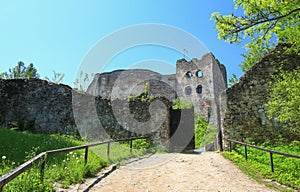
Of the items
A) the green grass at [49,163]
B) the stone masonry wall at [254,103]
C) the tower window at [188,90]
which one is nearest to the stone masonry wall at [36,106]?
the green grass at [49,163]

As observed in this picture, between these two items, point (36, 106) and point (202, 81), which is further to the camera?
point (202, 81)

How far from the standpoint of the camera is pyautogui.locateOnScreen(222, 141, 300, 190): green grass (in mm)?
5453

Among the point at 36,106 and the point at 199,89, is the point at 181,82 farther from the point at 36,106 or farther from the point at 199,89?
the point at 36,106

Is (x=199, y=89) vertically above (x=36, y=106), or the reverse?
(x=199, y=89)

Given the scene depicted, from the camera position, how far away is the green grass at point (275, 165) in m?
5.45

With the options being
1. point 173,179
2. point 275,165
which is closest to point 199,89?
point 275,165

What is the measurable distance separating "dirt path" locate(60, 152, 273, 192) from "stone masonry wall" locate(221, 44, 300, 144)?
2.80m

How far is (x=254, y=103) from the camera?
953cm

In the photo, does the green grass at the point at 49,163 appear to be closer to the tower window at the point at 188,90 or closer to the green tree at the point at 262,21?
the green tree at the point at 262,21

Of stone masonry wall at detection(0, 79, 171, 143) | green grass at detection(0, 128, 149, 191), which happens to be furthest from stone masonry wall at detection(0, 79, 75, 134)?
green grass at detection(0, 128, 149, 191)

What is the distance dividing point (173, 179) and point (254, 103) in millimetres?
6137

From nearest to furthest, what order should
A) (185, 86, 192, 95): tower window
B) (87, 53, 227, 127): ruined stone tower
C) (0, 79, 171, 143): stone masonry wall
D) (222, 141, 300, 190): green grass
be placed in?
(222, 141, 300, 190): green grass
(0, 79, 171, 143): stone masonry wall
(87, 53, 227, 127): ruined stone tower
(185, 86, 192, 95): tower window

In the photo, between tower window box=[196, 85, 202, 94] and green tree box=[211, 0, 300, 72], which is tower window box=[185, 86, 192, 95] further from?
green tree box=[211, 0, 300, 72]

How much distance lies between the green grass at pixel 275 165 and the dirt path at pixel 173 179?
0.43m
